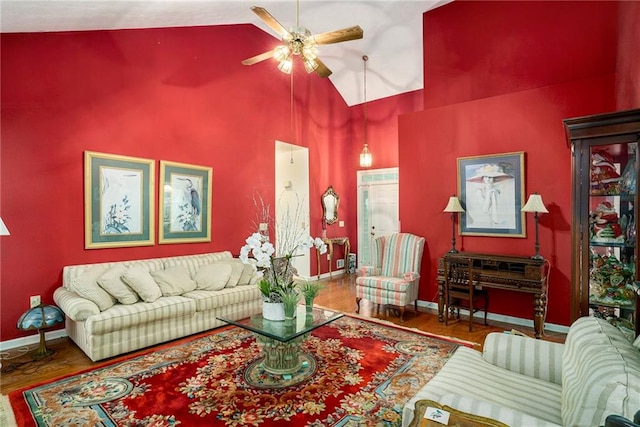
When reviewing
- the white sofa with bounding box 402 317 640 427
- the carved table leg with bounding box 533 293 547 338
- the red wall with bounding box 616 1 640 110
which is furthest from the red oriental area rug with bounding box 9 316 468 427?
the red wall with bounding box 616 1 640 110

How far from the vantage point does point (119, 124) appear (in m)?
3.88

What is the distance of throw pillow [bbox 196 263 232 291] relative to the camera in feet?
12.9

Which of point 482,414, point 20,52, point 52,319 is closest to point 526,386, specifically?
point 482,414

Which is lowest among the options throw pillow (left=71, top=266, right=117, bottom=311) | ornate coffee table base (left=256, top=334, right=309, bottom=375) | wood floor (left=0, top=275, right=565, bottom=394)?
wood floor (left=0, top=275, right=565, bottom=394)

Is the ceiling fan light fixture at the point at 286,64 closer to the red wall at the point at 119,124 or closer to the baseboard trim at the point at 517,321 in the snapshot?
the red wall at the point at 119,124

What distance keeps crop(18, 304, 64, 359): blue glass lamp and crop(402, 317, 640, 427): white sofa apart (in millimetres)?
3276

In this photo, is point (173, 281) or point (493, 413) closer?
point (493, 413)

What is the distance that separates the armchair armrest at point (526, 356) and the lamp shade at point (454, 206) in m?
2.31

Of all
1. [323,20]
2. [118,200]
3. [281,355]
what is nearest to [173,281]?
[118,200]

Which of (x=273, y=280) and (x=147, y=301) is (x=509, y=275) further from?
(x=147, y=301)

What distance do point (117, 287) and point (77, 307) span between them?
1.27ft

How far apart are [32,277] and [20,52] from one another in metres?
2.24

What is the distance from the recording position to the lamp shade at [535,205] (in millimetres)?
3494

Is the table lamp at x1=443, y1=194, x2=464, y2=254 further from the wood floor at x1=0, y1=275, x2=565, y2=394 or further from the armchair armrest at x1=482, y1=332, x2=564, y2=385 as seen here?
the armchair armrest at x1=482, y1=332, x2=564, y2=385
